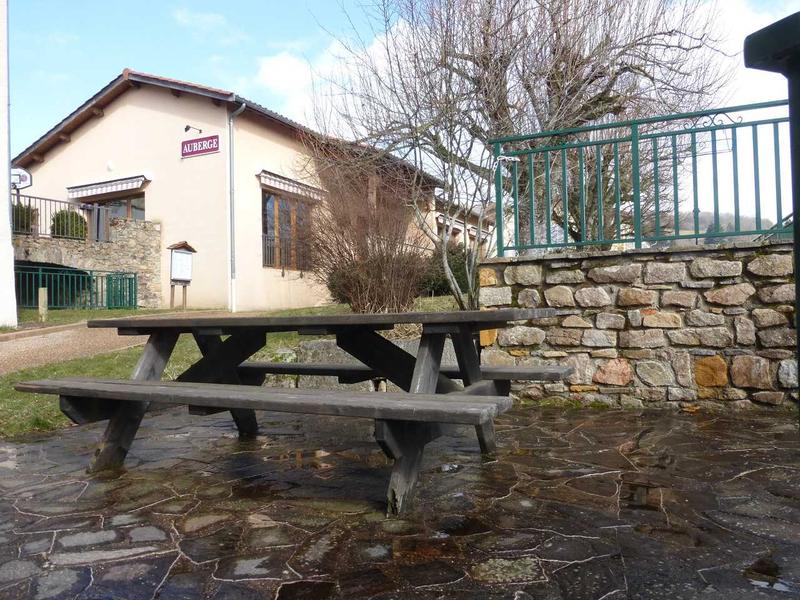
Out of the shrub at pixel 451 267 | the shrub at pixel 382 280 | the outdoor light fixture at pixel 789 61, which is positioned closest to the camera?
the outdoor light fixture at pixel 789 61

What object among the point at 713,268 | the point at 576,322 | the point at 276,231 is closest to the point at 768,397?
the point at 713,268

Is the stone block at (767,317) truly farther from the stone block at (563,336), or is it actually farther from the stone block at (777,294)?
the stone block at (563,336)

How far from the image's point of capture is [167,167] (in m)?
15.9

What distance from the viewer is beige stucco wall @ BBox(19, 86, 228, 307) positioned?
15.0m

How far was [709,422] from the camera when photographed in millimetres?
4312

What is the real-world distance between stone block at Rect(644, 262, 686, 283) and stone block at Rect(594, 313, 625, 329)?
345 mm

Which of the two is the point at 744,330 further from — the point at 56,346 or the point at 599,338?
the point at 56,346

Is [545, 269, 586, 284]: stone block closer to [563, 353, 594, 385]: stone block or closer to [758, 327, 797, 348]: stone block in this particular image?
[563, 353, 594, 385]: stone block

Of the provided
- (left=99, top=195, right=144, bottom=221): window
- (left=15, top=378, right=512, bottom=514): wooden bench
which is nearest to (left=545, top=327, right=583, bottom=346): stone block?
(left=15, top=378, right=512, bottom=514): wooden bench

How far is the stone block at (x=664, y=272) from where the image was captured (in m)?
4.76

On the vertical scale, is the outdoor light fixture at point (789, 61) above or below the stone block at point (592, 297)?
above

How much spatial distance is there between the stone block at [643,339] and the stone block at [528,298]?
702 millimetres

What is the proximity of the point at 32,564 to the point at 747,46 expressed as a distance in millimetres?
2373

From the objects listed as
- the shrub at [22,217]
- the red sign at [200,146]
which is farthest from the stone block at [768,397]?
the shrub at [22,217]
